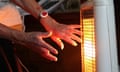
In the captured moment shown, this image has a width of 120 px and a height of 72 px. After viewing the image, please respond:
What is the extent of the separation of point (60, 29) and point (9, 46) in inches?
20.2

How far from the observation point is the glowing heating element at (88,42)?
67cm

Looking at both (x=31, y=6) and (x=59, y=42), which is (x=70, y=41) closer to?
(x=59, y=42)

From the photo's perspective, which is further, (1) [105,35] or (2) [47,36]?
(2) [47,36]

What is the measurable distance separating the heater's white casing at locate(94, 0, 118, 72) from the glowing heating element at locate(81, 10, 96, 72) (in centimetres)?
5

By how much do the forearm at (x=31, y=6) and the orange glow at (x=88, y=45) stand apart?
37cm

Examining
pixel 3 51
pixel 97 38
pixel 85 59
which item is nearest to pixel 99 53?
pixel 97 38

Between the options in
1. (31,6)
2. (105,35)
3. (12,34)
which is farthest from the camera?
(31,6)

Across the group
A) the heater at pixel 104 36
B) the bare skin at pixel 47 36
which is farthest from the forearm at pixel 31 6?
the heater at pixel 104 36

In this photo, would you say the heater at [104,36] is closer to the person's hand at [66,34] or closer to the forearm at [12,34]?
the person's hand at [66,34]

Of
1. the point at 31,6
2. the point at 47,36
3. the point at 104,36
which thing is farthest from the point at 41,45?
the point at 31,6

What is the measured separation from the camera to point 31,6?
116 cm

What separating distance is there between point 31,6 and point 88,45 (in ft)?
1.68

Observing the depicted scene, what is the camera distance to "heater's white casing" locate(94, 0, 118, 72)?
23.4 inches

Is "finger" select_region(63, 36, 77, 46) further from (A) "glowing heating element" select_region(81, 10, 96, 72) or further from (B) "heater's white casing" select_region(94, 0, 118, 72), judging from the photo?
(B) "heater's white casing" select_region(94, 0, 118, 72)
